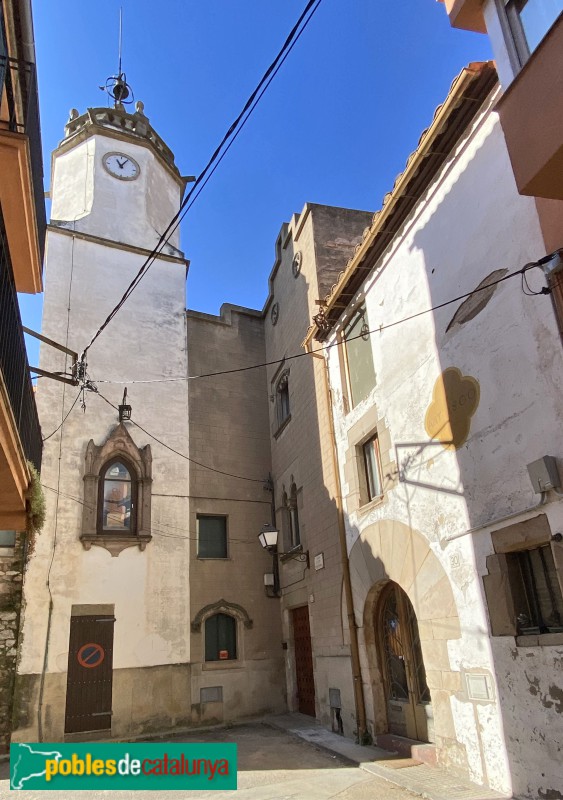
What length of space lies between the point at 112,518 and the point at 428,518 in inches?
305

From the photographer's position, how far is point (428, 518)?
24.9ft

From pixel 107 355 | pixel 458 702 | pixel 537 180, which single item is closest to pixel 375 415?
pixel 458 702

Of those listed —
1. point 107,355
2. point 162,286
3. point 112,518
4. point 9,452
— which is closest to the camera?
point 9,452

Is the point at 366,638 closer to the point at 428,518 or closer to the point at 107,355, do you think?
the point at 428,518

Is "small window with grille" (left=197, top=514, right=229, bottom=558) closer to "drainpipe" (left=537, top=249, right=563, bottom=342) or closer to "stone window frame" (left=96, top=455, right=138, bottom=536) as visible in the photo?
"stone window frame" (left=96, top=455, right=138, bottom=536)

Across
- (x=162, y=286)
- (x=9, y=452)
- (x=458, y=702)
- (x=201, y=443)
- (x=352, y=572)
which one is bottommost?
(x=458, y=702)

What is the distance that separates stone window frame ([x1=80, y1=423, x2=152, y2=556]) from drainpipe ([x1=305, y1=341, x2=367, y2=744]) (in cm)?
469

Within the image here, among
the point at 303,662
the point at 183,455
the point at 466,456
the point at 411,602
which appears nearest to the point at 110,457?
the point at 183,455

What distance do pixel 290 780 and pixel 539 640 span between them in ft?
12.5

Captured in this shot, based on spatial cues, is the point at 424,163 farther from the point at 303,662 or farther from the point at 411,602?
the point at 303,662

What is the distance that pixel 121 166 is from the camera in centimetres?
1639

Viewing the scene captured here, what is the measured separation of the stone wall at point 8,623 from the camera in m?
10.5

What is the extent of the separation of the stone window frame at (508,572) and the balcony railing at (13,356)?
498cm

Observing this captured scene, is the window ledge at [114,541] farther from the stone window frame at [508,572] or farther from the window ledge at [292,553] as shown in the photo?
the stone window frame at [508,572]
